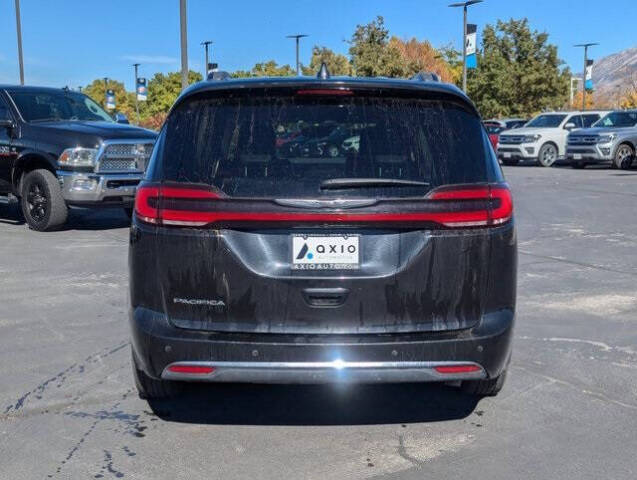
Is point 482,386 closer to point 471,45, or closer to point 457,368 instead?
point 457,368

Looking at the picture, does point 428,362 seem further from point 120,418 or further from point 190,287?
point 120,418

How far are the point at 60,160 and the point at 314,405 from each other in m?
7.65

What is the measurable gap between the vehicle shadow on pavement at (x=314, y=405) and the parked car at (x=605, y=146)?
21592 mm

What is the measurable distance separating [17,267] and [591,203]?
34.2 feet

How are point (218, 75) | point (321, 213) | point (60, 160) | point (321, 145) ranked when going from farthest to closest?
point (60, 160)
point (218, 75)
point (321, 145)
point (321, 213)

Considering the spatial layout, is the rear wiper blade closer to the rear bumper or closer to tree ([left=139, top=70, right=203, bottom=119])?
the rear bumper

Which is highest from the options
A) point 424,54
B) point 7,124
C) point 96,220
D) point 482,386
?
point 424,54

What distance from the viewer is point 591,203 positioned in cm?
1511

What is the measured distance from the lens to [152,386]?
4.23 metres

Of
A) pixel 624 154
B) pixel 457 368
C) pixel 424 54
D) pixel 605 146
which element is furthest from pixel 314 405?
pixel 424 54

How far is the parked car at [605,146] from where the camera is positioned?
24.6m

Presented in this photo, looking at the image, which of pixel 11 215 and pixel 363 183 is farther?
pixel 11 215

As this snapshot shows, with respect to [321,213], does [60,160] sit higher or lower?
higher

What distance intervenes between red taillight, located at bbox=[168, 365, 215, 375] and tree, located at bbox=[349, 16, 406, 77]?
5113cm
